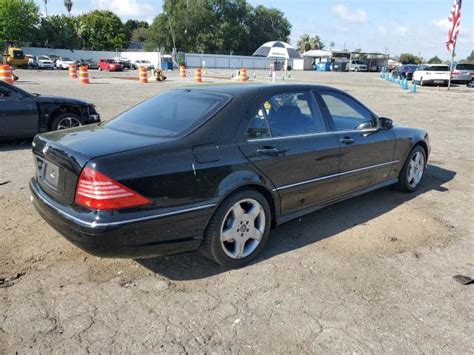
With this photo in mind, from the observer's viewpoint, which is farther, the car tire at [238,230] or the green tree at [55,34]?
the green tree at [55,34]

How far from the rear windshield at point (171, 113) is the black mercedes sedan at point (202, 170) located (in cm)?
1

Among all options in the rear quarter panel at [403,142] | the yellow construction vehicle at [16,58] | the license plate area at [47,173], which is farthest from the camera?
the yellow construction vehicle at [16,58]

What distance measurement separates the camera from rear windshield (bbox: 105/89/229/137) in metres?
3.56

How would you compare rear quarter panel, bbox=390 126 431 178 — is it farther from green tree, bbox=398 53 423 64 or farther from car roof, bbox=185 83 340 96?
green tree, bbox=398 53 423 64

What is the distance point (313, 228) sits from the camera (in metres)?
4.58

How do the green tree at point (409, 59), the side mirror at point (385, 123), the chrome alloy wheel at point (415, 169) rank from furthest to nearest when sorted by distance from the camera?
the green tree at point (409, 59) → the chrome alloy wheel at point (415, 169) → the side mirror at point (385, 123)

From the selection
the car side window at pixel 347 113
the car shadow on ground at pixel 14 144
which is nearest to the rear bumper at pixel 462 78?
the car side window at pixel 347 113

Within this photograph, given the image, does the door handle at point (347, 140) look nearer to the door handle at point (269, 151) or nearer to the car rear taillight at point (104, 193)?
the door handle at point (269, 151)

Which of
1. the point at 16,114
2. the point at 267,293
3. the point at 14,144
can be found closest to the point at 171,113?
the point at 267,293

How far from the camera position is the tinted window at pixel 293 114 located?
13.0 feet

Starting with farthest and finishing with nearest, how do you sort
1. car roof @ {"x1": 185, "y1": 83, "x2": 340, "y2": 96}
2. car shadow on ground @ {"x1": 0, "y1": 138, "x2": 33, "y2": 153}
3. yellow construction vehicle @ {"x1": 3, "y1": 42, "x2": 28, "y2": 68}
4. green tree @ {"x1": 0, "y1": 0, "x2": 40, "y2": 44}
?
green tree @ {"x1": 0, "y1": 0, "x2": 40, "y2": 44}, yellow construction vehicle @ {"x1": 3, "y1": 42, "x2": 28, "y2": 68}, car shadow on ground @ {"x1": 0, "y1": 138, "x2": 33, "y2": 153}, car roof @ {"x1": 185, "y1": 83, "x2": 340, "y2": 96}

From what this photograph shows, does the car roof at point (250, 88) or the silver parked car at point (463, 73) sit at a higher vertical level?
the silver parked car at point (463, 73)

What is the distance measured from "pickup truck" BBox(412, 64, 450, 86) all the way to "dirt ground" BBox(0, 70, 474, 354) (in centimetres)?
3010

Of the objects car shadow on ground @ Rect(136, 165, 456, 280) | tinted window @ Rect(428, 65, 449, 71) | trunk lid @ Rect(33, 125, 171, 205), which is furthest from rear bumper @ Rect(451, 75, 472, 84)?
trunk lid @ Rect(33, 125, 171, 205)
